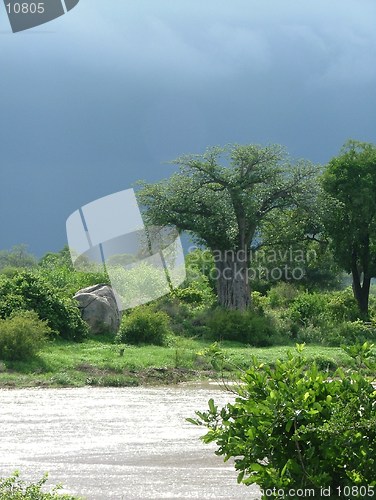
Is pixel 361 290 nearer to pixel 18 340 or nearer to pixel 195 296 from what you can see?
pixel 195 296

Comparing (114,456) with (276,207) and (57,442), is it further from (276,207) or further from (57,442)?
(276,207)

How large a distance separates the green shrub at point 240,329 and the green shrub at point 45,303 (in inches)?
251

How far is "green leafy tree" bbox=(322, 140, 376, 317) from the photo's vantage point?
141 feet

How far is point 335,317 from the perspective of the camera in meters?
41.0

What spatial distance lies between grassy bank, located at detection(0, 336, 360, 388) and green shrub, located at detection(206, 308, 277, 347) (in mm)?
4527

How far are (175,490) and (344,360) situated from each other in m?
19.2

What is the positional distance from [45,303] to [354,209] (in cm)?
2070

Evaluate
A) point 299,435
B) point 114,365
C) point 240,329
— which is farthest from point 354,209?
point 299,435

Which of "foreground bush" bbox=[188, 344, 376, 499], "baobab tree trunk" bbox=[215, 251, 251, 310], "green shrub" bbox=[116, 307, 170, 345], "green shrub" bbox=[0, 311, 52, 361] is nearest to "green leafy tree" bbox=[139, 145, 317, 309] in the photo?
"baobab tree trunk" bbox=[215, 251, 251, 310]

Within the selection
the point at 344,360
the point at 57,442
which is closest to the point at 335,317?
the point at 344,360

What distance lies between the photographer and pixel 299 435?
4.34 metres

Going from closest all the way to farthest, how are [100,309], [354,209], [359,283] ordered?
[100,309] < [354,209] < [359,283]

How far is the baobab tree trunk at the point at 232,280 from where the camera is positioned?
1620 inches

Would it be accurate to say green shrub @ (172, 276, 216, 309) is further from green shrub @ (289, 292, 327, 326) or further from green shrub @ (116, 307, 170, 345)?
green shrub @ (116, 307, 170, 345)
